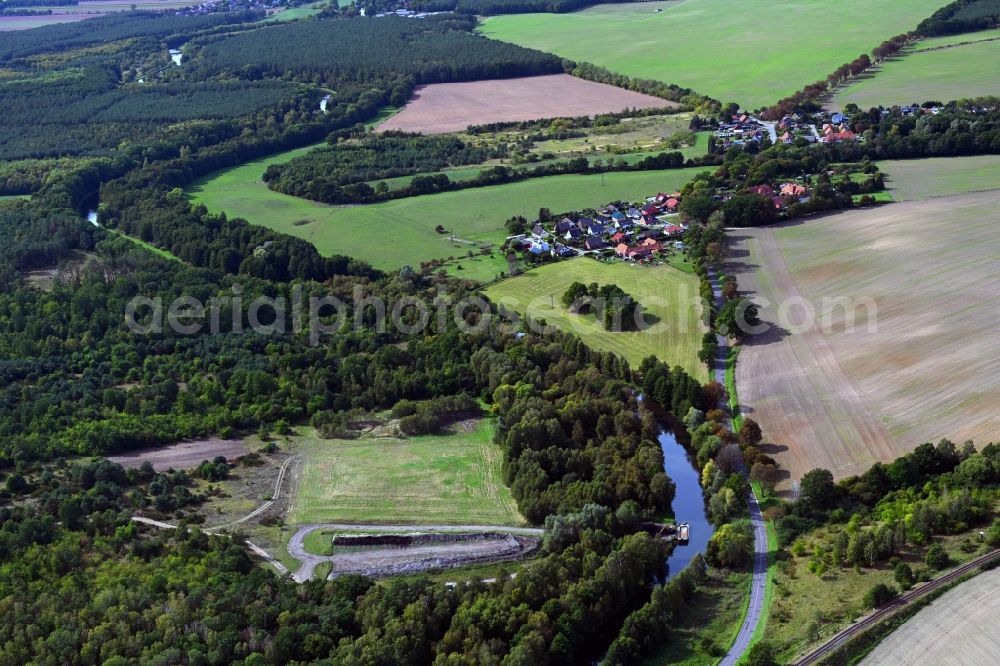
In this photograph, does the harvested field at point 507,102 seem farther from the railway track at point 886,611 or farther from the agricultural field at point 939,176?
the railway track at point 886,611

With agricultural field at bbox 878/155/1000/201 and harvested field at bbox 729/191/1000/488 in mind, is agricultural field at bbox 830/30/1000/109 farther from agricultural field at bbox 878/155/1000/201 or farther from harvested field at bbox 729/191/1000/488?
harvested field at bbox 729/191/1000/488

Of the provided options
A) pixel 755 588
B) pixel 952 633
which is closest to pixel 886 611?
pixel 952 633

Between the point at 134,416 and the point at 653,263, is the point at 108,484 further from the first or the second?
the point at 653,263

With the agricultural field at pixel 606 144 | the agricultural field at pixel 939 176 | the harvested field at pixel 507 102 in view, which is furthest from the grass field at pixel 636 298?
the harvested field at pixel 507 102

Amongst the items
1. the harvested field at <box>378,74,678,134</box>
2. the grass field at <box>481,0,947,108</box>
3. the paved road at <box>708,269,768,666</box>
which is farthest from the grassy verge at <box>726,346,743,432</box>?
the harvested field at <box>378,74,678,134</box>

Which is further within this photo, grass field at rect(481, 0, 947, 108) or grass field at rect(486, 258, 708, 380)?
grass field at rect(481, 0, 947, 108)

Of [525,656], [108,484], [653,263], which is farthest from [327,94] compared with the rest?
[525,656]
